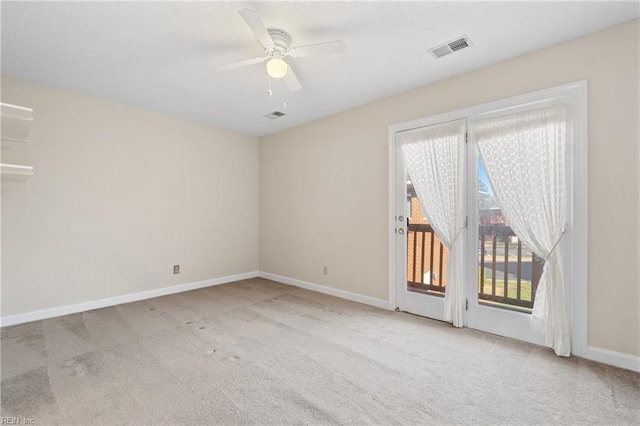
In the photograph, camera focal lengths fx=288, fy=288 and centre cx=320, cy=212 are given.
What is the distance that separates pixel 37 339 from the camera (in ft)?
8.81

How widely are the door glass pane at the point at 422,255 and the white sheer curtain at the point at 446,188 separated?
7.1 inches

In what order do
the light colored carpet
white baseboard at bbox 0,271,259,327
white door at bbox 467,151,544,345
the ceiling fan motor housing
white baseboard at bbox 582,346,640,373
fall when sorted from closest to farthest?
1. the light colored carpet
2. white baseboard at bbox 582,346,640,373
3. the ceiling fan motor housing
4. white door at bbox 467,151,544,345
5. white baseboard at bbox 0,271,259,327

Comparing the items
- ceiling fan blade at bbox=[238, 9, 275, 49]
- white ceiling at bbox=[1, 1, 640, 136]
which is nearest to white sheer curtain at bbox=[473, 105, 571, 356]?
white ceiling at bbox=[1, 1, 640, 136]

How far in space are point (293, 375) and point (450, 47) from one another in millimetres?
2964

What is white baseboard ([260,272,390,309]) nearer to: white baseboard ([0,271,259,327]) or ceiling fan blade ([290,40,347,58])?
white baseboard ([0,271,259,327])

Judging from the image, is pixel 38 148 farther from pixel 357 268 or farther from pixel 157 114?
pixel 357 268

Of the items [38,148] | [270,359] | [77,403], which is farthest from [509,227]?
[38,148]

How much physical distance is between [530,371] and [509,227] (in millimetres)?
1220

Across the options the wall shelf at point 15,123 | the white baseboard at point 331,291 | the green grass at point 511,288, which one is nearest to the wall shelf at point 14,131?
the wall shelf at point 15,123

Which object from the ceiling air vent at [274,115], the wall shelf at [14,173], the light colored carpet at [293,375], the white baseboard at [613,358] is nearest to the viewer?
the wall shelf at [14,173]

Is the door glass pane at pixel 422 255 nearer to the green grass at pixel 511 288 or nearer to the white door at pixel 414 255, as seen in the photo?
the white door at pixel 414 255

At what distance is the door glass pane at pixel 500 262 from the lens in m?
2.66

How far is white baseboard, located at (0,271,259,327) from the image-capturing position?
121 inches

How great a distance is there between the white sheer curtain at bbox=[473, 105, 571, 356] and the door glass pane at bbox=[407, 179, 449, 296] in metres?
0.82
